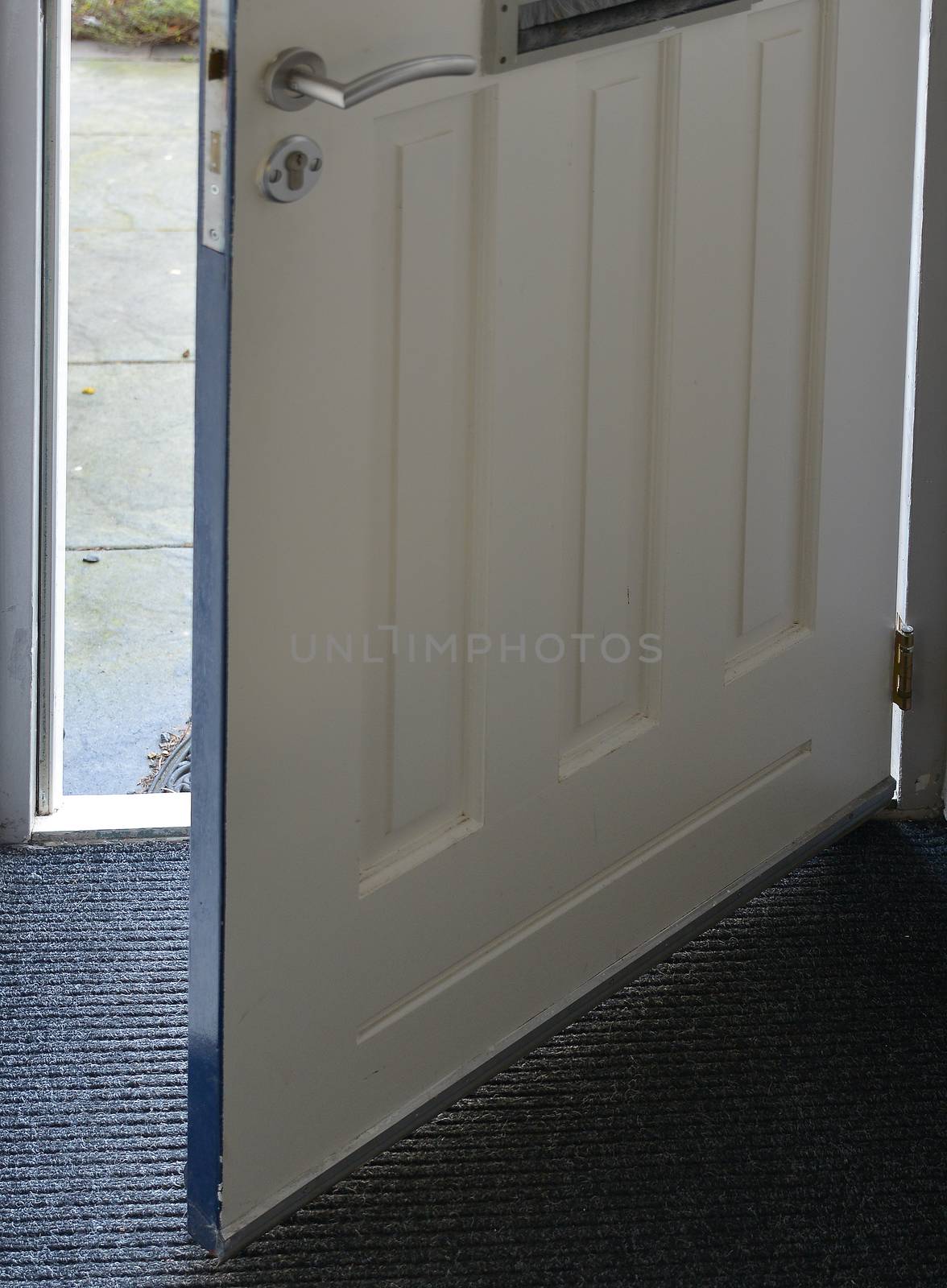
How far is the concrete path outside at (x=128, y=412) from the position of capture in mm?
2355

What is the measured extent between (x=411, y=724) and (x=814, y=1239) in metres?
0.56

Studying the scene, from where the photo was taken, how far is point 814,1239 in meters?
1.36

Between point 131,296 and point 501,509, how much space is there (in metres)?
2.81

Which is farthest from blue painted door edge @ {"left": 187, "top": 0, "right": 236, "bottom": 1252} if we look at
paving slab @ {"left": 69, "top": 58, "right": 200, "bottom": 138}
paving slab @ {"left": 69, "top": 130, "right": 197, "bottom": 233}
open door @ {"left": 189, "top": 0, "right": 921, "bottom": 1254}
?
paving slab @ {"left": 69, "top": 58, "right": 200, "bottom": 138}

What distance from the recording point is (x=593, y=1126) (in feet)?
4.90

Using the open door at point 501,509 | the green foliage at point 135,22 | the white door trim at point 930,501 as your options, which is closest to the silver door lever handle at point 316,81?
the open door at point 501,509

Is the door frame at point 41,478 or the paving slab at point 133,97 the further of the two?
the paving slab at point 133,97

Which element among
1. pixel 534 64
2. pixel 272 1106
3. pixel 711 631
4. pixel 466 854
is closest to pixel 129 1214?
pixel 272 1106

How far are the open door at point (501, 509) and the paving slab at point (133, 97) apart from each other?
341 centimetres

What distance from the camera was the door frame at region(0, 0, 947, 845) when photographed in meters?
1.67

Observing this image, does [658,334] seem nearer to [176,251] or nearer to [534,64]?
[534,64]

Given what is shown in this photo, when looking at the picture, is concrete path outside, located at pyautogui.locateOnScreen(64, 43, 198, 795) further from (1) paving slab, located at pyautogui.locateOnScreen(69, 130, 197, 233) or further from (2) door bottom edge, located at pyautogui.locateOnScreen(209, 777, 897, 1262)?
(2) door bottom edge, located at pyautogui.locateOnScreen(209, 777, 897, 1262)

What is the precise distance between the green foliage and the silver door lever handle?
191 inches

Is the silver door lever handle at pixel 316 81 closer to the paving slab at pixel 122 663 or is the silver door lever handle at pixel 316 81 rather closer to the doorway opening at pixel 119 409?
the doorway opening at pixel 119 409
